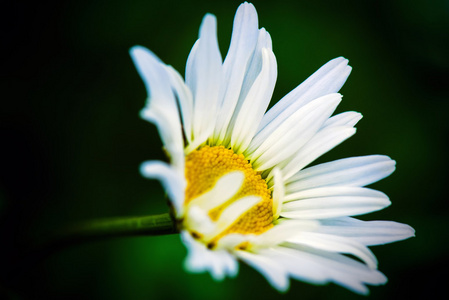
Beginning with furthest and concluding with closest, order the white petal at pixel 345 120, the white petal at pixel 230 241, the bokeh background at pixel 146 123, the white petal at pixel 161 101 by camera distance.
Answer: the bokeh background at pixel 146 123
the white petal at pixel 345 120
the white petal at pixel 230 241
the white petal at pixel 161 101

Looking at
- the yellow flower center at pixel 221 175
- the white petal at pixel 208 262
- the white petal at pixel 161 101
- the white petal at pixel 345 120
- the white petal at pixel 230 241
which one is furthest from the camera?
the white petal at pixel 345 120

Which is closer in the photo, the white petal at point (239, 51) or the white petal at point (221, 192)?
the white petal at point (221, 192)

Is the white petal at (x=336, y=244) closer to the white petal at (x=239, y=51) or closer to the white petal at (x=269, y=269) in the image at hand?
the white petal at (x=269, y=269)

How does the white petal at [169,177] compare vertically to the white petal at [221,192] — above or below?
above

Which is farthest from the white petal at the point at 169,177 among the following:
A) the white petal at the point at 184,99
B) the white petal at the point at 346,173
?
the white petal at the point at 346,173

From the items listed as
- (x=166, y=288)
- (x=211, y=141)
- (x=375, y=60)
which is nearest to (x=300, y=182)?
(x=211, y=141)

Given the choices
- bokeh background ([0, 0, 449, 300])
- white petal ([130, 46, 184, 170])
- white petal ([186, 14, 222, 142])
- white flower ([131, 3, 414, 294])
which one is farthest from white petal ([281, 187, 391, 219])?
bokeh background ([0, 0, 449, 300])

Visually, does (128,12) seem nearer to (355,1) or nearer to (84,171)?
(84,171)
